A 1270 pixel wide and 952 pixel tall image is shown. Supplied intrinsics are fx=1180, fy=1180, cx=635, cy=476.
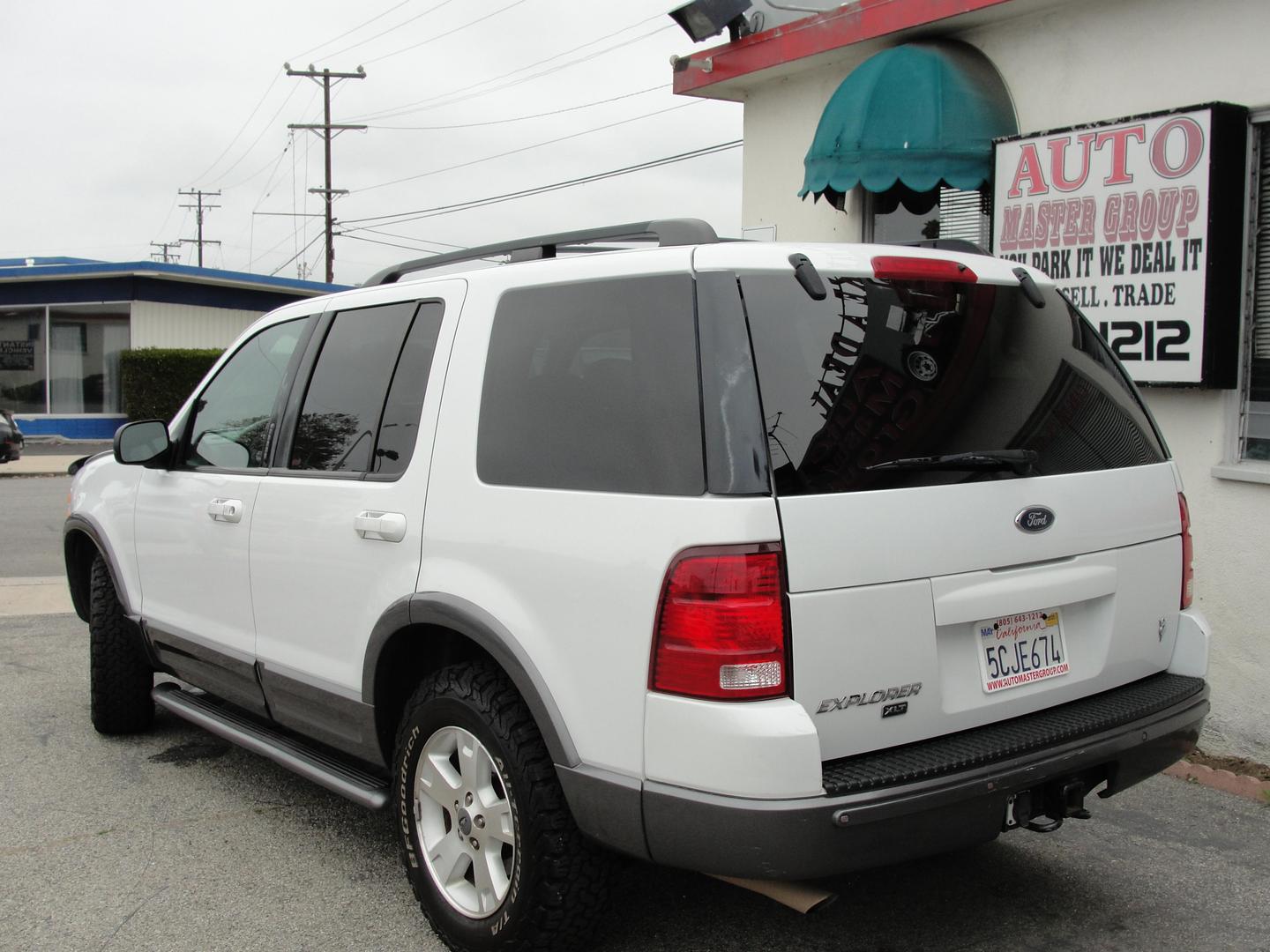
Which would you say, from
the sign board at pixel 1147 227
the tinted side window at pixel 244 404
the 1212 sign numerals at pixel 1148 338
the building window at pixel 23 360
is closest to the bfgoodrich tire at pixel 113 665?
the tinted side window at pixel 244 404

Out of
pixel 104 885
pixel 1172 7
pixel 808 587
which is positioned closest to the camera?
pixel 808 587

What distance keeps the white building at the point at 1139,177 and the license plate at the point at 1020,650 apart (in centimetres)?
269

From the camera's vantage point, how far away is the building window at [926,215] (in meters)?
7.22

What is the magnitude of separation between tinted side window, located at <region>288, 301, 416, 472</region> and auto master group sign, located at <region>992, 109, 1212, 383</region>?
3.62 metres

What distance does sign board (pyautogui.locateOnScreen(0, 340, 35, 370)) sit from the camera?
27.0 m

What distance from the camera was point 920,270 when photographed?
10.3ft

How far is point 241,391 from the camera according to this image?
4688 millimetres

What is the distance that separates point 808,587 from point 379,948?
1780 millimetres

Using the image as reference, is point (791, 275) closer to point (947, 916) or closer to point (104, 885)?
point (947, 916)

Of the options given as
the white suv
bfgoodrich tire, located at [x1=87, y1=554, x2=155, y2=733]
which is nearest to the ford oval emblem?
the white suv

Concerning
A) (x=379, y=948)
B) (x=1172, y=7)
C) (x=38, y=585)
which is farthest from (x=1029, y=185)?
(x=38, y=585)

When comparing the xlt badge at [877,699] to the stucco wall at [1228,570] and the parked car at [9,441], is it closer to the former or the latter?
the stucco wall at [1228,570]

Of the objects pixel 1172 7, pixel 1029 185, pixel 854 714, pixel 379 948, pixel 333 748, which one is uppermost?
pixel 1172 7

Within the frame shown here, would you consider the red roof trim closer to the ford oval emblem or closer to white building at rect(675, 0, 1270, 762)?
white building at rect(675, 0, 1270, 762)
